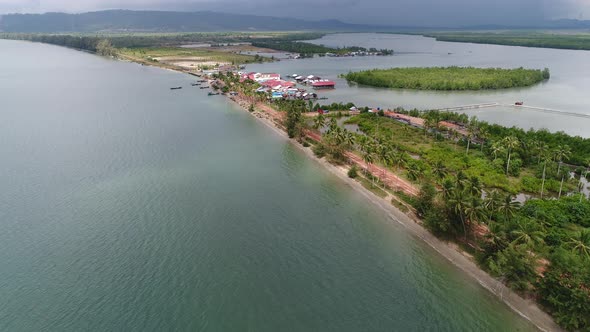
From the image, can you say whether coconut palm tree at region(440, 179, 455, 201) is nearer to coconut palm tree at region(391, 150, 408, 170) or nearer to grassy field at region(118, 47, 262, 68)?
coconut palm tree at region(391, 150, 408, 170)

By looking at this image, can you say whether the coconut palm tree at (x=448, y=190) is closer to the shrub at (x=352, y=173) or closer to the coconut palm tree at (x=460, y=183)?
the coconut palm tree at (x=460, y=183)

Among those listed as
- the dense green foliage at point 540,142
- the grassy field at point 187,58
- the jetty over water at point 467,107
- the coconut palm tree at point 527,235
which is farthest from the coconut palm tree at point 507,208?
the grassy field at point 187,58

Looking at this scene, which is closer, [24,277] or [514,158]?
[24,277]

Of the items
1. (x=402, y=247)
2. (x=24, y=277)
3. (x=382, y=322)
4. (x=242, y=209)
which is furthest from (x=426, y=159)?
(x=24, y=277)

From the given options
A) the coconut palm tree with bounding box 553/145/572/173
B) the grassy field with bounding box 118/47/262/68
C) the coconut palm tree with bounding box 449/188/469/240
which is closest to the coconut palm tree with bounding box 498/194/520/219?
the coconut palm tree with bounding box 449/188/469/240

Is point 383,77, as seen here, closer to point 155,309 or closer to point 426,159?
point 426,159

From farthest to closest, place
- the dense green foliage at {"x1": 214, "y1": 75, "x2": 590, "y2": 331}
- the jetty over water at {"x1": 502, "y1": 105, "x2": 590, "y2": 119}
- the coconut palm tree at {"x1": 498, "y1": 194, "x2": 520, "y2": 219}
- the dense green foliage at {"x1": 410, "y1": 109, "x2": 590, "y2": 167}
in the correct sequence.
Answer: the jetty over water at {"x1": 502, "y1": 105, "x2": 590, "y2": 119}, the dense green foliage at {"x1": 410, "y1": 109, "x2": 590, "y2": 167}, the coconut palm tree at {"x1": 498, "y1": 194, "x2": 520, "y2": 219}, the dense green foliage at {"x1": 214, "y1": 75, "x2": 590, "y2": 331}
